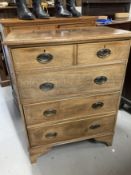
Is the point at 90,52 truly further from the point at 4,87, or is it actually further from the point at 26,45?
the point at 4,87

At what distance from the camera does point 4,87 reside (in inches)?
94.2

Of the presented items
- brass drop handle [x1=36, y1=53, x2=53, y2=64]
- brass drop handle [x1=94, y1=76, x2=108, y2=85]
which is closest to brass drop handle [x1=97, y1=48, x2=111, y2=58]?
brass drop handle [x1=94, y1=76, x2=108, y2=85]

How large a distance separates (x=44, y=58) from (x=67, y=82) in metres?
0.21

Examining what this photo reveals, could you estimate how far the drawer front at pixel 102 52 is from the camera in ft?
2.92

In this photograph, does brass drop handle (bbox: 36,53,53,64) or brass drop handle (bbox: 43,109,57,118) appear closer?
brass drop handle (bbox: 36,53,53,64)

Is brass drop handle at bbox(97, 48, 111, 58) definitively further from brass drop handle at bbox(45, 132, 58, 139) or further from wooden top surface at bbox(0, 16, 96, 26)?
brass drop handle at bbox(45, 132, 58, 139)

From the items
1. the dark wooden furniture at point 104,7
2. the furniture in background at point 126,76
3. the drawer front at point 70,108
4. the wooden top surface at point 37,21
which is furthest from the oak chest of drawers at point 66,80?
the dark wooden furniture at point 104,7

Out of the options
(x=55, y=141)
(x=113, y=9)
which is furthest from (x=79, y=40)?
(x=113, y=9)

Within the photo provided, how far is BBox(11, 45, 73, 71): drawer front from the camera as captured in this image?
0.81 metres

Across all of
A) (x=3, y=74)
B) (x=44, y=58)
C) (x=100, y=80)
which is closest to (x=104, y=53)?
(x=100, y=80)

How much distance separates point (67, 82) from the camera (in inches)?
38.3

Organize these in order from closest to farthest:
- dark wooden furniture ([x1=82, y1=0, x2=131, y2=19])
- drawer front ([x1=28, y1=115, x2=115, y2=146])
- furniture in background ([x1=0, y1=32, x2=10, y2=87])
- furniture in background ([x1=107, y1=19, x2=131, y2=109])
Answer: drawer front ([x1=28, y1=115, x2=115, y2=146]) < furniture in background ([x1=107, y1=19, x2=131, y2=109]) < dark wooden furniture ([x1=82, y1=0, x2=131, y2=19]) < furniture in background ([x1=0, y1=32, x2=10, y2=87])

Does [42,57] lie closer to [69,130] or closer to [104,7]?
[69,130]

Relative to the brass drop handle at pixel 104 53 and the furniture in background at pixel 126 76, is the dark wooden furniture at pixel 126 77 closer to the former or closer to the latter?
the furniture in background at pixel 126 76
